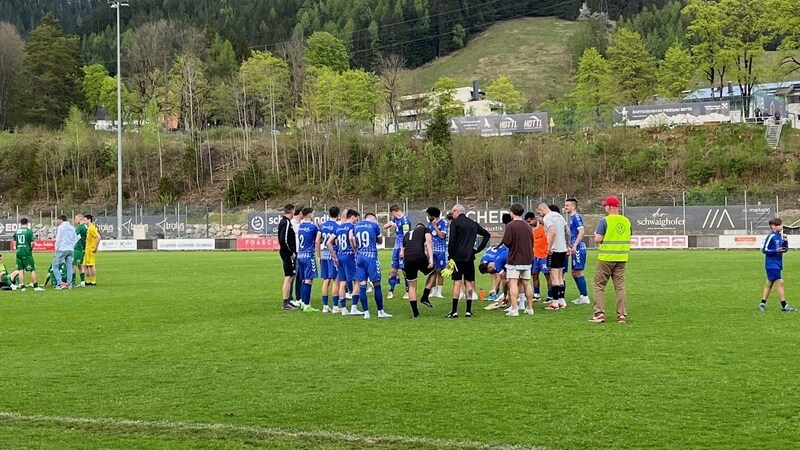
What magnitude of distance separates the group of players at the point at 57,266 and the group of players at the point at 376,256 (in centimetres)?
888

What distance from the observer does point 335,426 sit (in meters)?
8.00

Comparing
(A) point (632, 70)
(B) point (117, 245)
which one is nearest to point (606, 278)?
(B) point (117, 245)

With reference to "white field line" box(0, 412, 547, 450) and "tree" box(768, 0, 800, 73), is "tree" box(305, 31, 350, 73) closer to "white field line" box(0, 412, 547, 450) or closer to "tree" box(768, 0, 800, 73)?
"tree" box(768, 0, 800, 73)

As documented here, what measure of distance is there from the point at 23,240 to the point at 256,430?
18.0 metres

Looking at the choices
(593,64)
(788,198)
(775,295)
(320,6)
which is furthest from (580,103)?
(320,6)

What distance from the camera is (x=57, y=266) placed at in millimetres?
24406

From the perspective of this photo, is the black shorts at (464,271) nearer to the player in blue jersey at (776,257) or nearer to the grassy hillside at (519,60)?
the player in blue jersey at (776,257)

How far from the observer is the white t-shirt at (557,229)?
682 inches

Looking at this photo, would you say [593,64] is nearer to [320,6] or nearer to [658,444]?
[658,444]

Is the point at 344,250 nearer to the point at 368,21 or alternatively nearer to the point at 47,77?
the point at 47,77

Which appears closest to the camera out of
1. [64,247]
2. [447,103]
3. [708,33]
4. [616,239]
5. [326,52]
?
[616,239]

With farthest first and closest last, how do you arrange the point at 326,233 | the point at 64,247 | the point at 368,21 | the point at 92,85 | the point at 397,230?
the point at 368,21
the point at 92,85
the point at 64,247
the point at 397,230
the point at 326,233

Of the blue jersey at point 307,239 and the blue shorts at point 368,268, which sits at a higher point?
the blue jersey at point 307,239

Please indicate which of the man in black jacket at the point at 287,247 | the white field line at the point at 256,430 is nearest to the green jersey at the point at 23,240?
the man in black jacket at the point at 287,247
